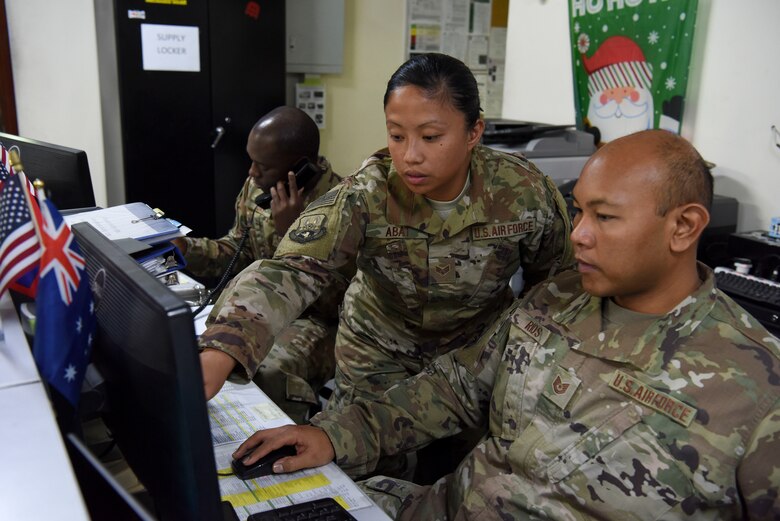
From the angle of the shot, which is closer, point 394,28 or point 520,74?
point 520,74

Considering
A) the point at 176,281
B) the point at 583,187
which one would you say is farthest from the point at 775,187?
the point at 176,281

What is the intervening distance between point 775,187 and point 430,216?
168 centimetres

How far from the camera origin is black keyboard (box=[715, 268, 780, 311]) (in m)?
2.14

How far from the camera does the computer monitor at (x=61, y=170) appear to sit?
65.2 inches

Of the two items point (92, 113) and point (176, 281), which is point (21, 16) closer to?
point (92, 113)

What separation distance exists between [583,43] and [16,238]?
9.70 ft

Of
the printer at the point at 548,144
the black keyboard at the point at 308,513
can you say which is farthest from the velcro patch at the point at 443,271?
the printer at the point at 548,144

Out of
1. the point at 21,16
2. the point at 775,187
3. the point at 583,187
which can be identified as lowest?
the point at 775,187

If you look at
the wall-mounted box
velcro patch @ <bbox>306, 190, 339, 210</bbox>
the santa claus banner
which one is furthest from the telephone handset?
the wall-mounted box

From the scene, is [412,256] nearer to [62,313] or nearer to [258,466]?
[258,466]

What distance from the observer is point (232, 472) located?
1102mm

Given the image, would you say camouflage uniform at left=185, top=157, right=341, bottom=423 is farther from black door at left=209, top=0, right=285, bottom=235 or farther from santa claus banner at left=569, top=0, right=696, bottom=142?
black door at left=209, top=0, right=285, bottom=235

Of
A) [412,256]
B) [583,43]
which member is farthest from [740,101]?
[412,256]

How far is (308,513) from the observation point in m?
0.99
